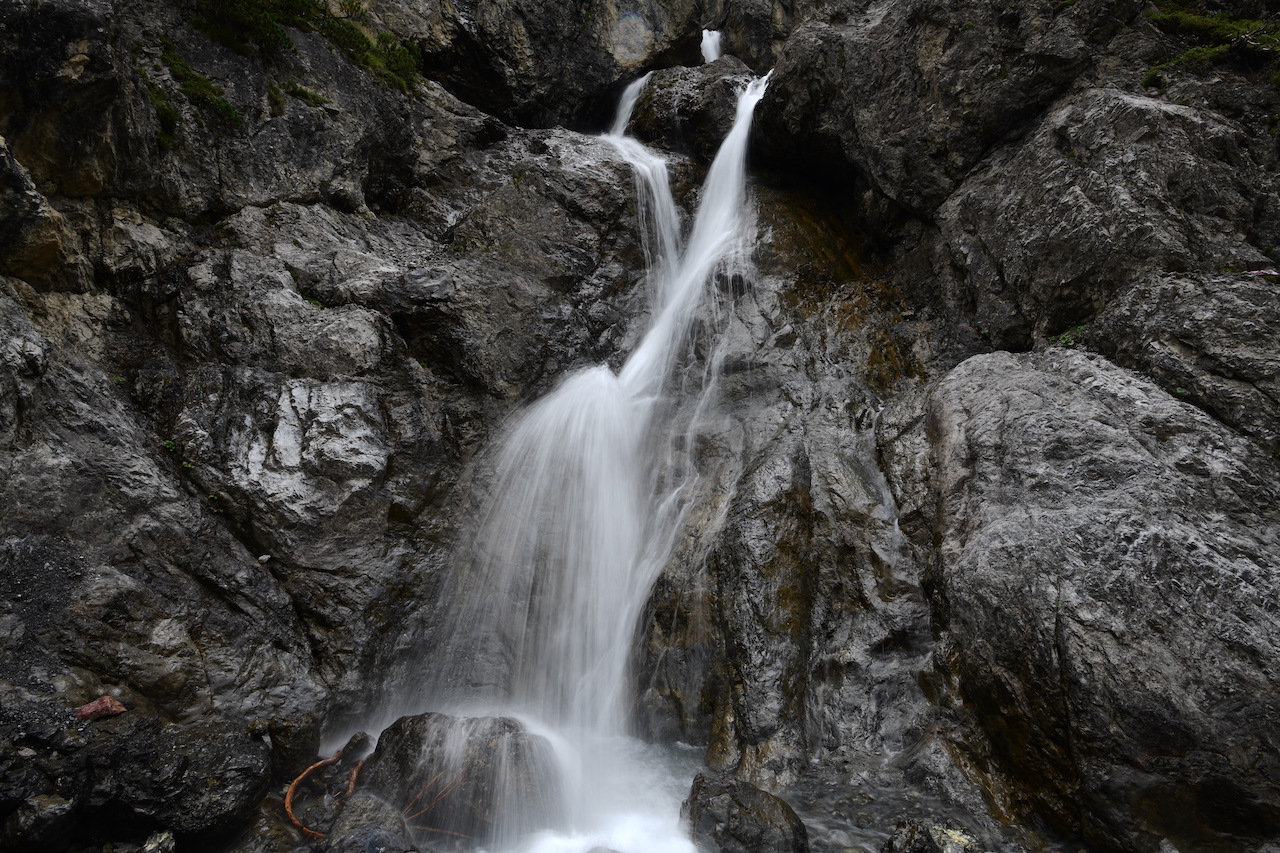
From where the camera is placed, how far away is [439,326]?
9.38 m

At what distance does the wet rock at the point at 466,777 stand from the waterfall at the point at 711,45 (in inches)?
824

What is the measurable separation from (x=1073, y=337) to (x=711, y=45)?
18.2 m

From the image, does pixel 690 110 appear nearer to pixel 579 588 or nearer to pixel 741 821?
pixel 579 588

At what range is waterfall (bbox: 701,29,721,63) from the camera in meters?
20.6

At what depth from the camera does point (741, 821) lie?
202 inches

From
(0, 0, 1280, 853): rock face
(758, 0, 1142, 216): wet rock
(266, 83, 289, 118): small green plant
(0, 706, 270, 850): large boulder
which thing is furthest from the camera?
(266, 83, 289, 118): small green plant

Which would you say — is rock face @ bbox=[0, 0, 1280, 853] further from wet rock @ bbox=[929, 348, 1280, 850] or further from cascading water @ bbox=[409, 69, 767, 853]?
cascading water @ bbox=[409, 69, 767, 853]

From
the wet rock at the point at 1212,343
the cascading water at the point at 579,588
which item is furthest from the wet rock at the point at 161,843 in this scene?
the wet rock at the point at 1212,343

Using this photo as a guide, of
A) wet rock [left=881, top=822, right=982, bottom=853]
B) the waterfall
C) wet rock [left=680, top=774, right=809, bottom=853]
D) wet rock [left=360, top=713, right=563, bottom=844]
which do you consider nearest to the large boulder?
wet rock [left=360, top=713, right=563, bottom=844]

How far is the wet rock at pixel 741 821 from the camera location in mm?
4980

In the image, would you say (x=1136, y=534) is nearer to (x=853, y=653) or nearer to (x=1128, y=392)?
(x=1128, y=392)

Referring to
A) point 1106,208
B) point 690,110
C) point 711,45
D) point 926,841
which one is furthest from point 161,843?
point 711,45

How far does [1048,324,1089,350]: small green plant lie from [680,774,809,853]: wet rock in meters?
5.76

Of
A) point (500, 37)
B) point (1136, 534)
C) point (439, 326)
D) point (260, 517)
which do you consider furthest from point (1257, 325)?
point (500, 37)
